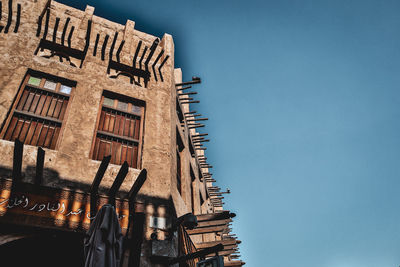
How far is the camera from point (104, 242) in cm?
466

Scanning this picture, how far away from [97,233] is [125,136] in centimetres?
349

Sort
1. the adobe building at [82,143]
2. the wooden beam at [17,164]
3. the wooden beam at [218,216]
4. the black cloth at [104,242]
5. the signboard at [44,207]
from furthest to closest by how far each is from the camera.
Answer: the wooden beam at [218,216], the adobe building at [82,143], the signboard at [44,207], the wooden beam at [17,164], the black cloth at [104,242]

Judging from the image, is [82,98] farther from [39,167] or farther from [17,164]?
[17,164]

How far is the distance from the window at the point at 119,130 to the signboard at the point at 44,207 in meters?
1.43

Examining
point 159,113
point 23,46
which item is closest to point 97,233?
point 159,113

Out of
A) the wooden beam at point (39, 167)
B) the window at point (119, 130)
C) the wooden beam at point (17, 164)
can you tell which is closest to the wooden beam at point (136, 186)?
the window at point (119, 130)

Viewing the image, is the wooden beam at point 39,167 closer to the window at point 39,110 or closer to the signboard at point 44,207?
the signboard at point 44,207

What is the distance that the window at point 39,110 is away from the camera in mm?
6445

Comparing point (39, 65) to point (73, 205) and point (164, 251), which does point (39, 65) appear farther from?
point (164, 251)

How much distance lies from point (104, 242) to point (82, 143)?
9.40ft

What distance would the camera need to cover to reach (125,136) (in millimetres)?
7777

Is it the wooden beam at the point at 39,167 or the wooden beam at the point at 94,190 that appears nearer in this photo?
the wooden beam at the point at 39,167

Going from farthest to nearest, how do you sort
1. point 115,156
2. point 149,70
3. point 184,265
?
point 149,70 < point 115,156 < point 184,265

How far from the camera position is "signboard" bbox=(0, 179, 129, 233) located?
5160 mm
